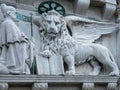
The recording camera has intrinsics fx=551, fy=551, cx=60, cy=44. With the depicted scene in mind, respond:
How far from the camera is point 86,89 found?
7648 millimetres

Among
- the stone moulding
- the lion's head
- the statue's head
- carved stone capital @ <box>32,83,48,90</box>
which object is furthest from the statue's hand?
the statue's head

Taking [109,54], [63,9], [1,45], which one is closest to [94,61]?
[109,54]

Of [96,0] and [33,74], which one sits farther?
[96,0]

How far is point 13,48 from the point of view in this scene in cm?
755

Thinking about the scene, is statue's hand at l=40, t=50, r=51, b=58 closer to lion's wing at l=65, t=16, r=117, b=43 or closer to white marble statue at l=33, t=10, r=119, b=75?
white marble statue at l=33, t=10, r=119, b=75

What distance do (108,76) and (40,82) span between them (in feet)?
3.28

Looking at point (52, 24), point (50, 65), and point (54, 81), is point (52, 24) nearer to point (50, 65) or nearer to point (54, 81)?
point (50, 65)

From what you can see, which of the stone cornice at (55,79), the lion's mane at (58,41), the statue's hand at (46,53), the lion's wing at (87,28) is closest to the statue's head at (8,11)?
the lion's mane at (58,41)

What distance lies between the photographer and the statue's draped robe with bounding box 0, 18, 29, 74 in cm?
745

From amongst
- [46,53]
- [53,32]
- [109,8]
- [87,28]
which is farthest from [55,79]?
[109,8]

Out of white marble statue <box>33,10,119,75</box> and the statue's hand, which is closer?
the statue's hand

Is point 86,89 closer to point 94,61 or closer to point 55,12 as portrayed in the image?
point 94,61

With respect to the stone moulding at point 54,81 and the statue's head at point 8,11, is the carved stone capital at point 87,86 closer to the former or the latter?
the stone moulding at point 54,81

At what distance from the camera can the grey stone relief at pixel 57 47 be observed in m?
7.53
